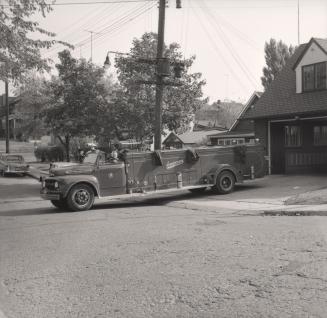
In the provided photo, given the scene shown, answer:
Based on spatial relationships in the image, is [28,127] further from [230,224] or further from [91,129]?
[230,224]

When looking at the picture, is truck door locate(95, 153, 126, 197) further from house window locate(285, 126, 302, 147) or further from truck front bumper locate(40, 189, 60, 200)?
house window locate(285, 126, 302, 147)

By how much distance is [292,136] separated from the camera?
931 inches

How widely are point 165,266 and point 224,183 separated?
10718 mm

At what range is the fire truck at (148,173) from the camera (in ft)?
47.8

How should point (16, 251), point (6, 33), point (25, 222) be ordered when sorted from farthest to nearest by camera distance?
point (6, 33) → point (25, 222) → point (16, 251)

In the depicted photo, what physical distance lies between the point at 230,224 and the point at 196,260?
356 centimetres

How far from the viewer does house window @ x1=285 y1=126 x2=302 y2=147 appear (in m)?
23.4

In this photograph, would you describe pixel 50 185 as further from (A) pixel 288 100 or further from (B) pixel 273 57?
(B) pixel 273 57

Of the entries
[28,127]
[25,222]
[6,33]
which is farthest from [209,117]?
[25,222]

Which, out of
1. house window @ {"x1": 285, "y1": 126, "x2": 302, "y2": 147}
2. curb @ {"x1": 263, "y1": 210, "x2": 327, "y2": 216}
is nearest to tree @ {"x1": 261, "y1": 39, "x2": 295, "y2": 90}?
house window @ {"x1": 285, "y1": 126, "x2": 302, "y2": 147}

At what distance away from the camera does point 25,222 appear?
483 inches

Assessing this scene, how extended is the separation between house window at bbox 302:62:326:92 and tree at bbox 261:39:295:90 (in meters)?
34.4

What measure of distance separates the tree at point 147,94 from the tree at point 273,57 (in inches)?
1219

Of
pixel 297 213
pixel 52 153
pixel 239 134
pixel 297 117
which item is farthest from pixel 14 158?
pixel 297 213
